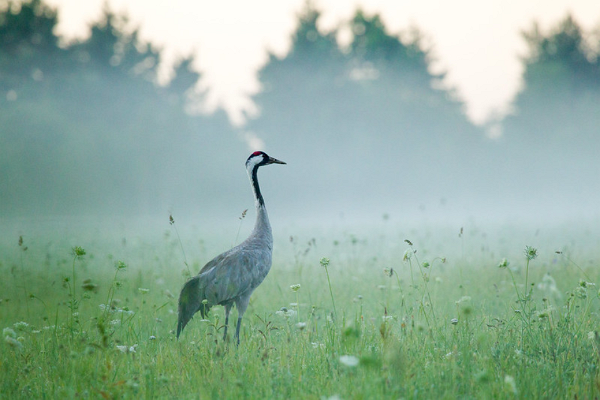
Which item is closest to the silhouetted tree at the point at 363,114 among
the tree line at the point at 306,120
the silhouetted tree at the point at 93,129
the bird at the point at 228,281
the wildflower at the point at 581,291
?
the tree line at the point at 306,120

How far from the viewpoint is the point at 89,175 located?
29.5 meters

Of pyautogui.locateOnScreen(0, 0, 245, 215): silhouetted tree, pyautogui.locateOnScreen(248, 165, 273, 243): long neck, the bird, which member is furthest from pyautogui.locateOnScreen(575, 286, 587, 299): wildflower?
pyautogui.locateOnScreen(0, 0, 245, 215): silhouetted tree

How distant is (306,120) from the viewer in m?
40.3

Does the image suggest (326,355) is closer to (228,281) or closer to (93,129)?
(228,281)

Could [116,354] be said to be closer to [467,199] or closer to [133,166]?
[133,166]

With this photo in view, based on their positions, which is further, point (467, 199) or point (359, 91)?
point (467, 199)

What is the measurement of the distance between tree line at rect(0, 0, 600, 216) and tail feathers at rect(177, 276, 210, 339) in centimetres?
2580

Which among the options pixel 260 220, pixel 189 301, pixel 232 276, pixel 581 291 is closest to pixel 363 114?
pixel 260 220

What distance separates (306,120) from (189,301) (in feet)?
118

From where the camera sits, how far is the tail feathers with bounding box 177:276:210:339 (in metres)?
4.95

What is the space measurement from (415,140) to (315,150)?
28.1 ft

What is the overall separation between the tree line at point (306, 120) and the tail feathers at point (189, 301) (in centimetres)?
2580

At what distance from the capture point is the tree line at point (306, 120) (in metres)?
30.5

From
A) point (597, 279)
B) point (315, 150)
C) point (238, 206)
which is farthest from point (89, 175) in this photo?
point (597, 279)
